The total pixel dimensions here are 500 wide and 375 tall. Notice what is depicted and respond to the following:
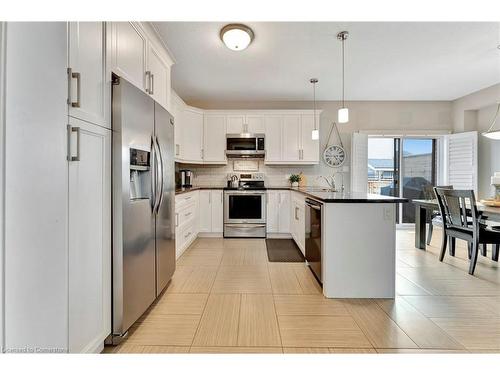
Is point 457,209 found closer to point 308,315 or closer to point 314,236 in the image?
point 314,236

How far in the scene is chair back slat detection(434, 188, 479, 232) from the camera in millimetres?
2716

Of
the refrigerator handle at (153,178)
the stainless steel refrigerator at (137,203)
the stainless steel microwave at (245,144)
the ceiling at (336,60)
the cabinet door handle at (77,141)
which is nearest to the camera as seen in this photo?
the cabinet door handle at (77,141)

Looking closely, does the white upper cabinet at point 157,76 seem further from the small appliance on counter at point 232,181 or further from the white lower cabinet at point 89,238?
the small appliance on counter at point 232,181

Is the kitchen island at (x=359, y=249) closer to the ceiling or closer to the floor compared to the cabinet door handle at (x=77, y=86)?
closer to the floor

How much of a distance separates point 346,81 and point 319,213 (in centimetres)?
271

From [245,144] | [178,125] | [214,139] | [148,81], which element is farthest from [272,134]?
[148,81]

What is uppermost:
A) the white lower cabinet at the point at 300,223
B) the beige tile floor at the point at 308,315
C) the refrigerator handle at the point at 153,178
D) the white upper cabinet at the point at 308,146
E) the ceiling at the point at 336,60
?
the ceiling at the point at 336,60

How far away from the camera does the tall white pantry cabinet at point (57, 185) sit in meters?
0.98

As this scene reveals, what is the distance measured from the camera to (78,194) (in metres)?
1.29

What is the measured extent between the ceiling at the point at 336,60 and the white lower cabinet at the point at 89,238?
1.89m

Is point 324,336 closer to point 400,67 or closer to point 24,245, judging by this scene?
point 24,245

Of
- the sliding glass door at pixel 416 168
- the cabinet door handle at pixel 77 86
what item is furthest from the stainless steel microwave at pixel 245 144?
the cabinet door handle at pixel 77 86

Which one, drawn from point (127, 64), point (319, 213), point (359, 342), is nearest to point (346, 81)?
point (319, 213)
